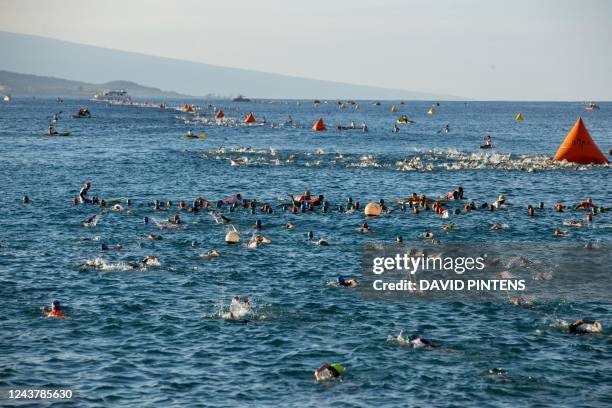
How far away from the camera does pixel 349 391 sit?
21109mm

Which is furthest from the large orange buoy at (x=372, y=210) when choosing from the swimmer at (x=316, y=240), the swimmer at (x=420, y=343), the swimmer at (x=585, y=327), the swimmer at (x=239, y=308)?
the swimmer at (x=420, y=343)

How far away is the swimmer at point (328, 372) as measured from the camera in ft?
71.8

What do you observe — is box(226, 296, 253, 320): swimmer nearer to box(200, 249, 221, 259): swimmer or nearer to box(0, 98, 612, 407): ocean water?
box(0, 98, 612, 407): ocean water

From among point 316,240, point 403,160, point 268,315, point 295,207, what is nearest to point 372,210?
point 295,207

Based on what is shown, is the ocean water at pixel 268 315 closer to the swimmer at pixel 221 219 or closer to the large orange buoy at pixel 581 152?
the swimmer at pixel 221 219

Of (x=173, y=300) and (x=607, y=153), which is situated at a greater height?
(x=607, y=153)

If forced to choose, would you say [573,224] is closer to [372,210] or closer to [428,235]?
[428,235]

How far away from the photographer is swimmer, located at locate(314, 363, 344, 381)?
21891 mm

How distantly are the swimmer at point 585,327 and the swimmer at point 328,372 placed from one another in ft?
30.8

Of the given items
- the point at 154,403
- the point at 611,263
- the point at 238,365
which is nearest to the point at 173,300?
the point at 238,365

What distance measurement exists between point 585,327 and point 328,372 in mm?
10261

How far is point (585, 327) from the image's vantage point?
86.8 ft

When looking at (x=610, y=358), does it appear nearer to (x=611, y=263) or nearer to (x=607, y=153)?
(x=611, y=263)

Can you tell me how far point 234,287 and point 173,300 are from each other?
2941 millimetres
